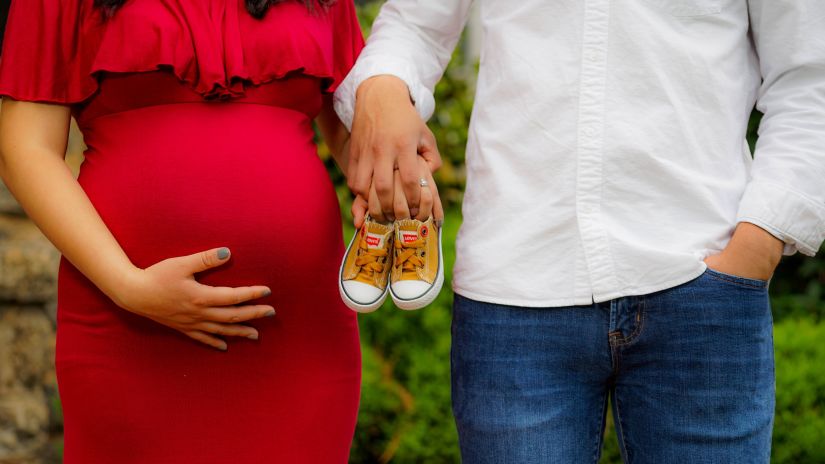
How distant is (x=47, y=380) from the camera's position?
11.8ft

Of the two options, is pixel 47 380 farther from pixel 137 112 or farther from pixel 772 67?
pixel 772 67

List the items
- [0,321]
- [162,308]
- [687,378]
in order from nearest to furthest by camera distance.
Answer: [687,378] → [162,308] → [0,321]

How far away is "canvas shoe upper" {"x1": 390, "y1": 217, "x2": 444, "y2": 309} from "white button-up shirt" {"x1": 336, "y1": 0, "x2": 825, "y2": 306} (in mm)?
111

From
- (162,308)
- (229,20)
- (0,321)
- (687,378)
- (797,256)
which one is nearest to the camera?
(687,378)

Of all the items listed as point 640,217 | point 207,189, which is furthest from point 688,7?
point 207,189

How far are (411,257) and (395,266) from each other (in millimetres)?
42

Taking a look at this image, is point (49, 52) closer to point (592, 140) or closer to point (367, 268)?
point (367, 268)

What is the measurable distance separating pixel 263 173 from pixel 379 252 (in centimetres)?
28

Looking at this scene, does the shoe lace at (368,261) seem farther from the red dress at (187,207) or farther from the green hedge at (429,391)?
the green hedge at (429,391)

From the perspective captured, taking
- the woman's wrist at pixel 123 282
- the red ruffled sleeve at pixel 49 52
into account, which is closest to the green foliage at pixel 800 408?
the woman's wrist at pixel 123 282

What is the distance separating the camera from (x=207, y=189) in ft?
5.87

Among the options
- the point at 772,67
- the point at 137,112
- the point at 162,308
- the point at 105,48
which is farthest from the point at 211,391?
the point at 772,67

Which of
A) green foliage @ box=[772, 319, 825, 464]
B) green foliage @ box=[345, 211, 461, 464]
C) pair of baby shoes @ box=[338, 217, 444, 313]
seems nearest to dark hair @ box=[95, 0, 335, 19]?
pair of baby shoes @ box=[338, 217, 444, 313]

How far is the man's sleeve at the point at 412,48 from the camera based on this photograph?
1.83 metres
